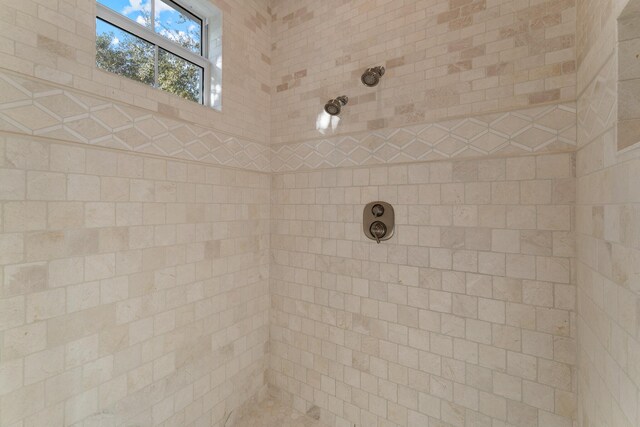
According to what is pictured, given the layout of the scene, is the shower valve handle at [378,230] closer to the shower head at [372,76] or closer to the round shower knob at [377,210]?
the round shower knob at [377,210]

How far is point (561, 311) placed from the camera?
4.17ft

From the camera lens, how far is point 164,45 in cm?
163

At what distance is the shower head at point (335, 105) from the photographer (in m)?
1.81

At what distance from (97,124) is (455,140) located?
175 cm

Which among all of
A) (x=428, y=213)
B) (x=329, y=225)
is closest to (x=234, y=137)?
(x=329, y=225)

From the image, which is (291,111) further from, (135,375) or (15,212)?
(135,375)

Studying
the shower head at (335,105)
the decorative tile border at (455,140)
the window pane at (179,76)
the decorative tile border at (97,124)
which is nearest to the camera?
the decorative tile border at (97,124)

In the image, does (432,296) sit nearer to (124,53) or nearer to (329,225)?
(329,225)

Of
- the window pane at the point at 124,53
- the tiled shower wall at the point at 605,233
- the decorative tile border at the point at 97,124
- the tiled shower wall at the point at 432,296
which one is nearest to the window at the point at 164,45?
the window pane at the point at 124,53

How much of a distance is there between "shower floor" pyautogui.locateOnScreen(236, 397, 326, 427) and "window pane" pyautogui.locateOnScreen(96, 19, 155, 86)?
2.27 meters

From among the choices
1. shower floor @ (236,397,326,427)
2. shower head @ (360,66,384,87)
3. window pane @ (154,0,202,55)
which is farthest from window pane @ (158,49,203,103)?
shower floor @ (236,397,326,427)

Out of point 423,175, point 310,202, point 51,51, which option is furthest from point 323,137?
point 51,51

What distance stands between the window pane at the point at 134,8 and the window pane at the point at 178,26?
5 centimetres

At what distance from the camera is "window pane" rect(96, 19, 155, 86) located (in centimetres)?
134
